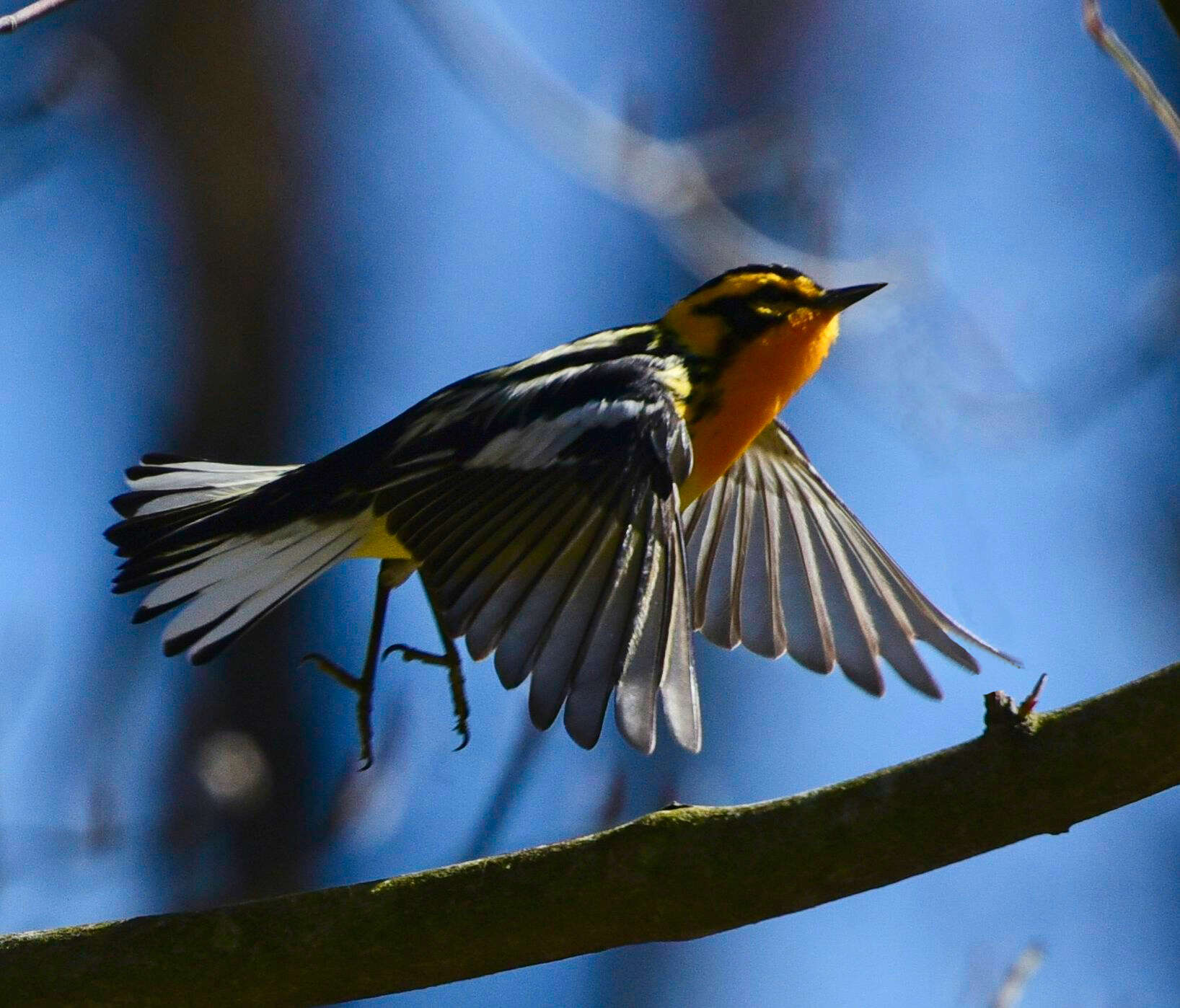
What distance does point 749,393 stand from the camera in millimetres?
Result: 3475

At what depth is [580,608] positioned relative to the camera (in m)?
2.65

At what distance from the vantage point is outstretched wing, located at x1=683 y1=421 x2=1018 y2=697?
11.4 ft

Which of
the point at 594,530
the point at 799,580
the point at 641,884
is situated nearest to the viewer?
the point at 641,884

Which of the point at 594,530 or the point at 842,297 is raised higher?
the point at 842,297

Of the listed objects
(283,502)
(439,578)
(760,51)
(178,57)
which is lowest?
(439,578)

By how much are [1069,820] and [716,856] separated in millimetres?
462

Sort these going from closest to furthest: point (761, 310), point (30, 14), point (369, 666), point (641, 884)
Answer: point (30, 14) → point (641, 884) → point (369, 666) → point (761, 310)

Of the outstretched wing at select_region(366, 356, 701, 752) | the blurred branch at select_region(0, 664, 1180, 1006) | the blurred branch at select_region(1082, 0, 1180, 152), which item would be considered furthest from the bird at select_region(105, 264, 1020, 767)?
the blurred branch at select_region(1082, 0, 1180, 152)

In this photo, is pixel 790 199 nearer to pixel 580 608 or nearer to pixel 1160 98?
pixel 580 608

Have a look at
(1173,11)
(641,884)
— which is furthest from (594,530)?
(1173,11)

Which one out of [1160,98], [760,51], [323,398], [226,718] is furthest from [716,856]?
[760,51]

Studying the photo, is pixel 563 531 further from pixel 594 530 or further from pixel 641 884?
pixel 641 884

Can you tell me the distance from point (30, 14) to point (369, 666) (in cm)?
172

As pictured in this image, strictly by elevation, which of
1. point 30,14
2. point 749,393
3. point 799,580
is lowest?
point 799,580
